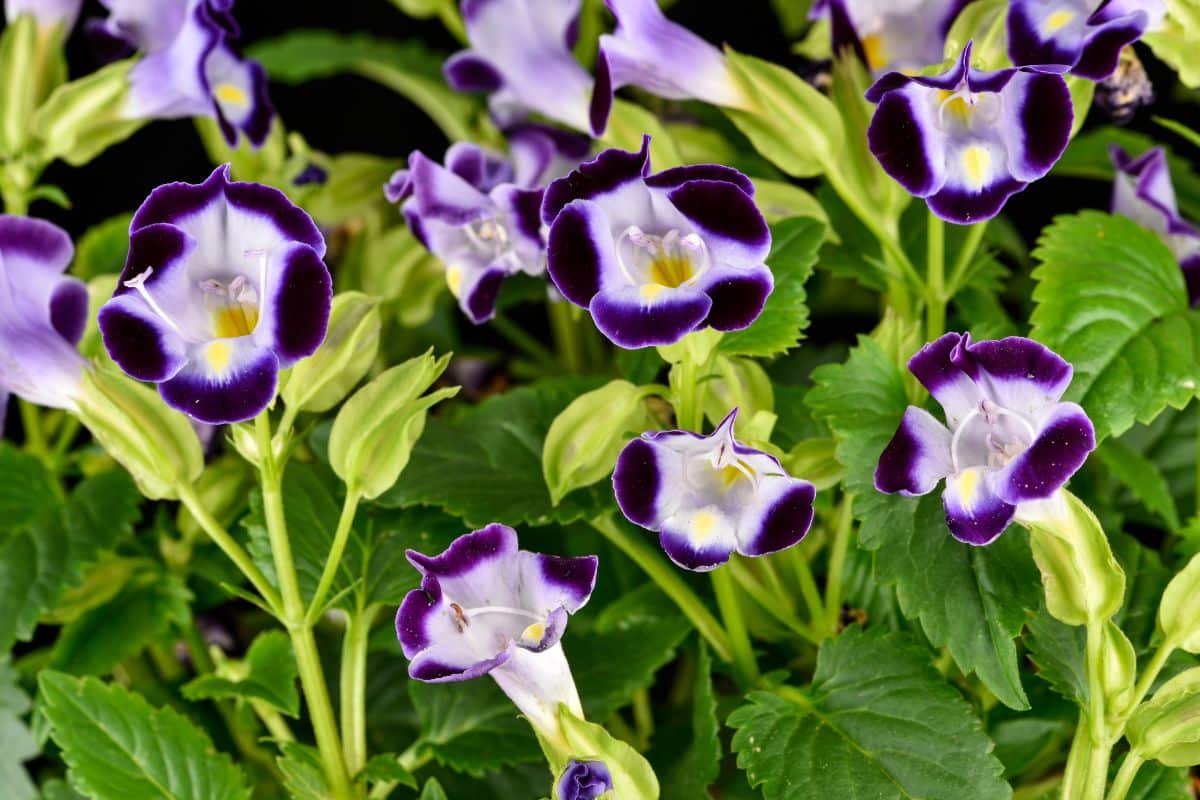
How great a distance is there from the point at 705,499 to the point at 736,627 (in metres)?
0.11

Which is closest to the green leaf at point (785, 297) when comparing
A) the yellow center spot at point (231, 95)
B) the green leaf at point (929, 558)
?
the green leaf at point (929, 558)

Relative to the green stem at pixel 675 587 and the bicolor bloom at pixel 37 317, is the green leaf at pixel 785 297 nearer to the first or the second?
the green stem at pixel 675 587

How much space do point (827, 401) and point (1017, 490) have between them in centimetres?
11

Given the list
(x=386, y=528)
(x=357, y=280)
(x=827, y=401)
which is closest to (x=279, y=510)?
(x=386, y=528)

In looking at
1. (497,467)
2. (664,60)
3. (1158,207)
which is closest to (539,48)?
(664,60)

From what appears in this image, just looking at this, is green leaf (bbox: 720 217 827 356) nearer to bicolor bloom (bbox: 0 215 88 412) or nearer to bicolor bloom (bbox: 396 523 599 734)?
bicolor bloom (bbox: 396 523 599 734)

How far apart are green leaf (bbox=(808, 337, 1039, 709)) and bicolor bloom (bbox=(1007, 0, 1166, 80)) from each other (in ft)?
0.53

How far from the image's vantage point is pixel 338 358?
2.11 ft

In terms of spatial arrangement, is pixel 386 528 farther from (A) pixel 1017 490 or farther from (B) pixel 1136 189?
(B) pixel 1136 189

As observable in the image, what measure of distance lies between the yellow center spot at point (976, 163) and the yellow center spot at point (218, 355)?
0.32 m

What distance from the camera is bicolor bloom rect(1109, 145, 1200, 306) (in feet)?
2.59

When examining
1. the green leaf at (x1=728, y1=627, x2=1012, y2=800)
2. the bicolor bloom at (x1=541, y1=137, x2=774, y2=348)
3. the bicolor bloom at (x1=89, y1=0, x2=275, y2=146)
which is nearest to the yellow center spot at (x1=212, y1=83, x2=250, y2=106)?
the bicolor bloom at (x1=89, y1=0, x2=275, y2=146)

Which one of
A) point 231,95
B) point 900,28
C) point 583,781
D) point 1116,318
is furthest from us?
point 231,95

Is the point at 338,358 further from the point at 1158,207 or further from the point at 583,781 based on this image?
the point at 1158,207
